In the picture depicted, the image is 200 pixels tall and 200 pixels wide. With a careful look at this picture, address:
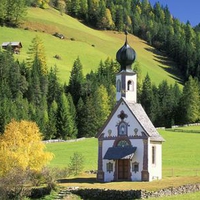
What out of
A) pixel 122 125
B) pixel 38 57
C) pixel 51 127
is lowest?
pixel 122 125

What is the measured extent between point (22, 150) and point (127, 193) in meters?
13.5

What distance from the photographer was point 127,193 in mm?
44312

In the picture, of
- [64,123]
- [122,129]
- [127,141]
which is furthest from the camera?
[64,123]

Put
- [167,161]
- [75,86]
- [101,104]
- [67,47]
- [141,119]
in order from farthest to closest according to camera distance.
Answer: [67,47], [75,86], [101,104], [167,161], [141,119]

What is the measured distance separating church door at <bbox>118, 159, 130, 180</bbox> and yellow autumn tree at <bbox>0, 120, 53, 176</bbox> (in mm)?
7382

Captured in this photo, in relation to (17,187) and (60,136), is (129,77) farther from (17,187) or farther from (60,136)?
(60,136)

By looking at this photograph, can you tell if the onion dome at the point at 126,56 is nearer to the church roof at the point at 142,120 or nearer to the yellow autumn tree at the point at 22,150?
the church roof at the point at 142,120

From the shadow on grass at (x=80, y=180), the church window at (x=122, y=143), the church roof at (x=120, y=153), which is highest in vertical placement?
the church window at (x=122, y=143)

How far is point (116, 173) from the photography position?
187 feet

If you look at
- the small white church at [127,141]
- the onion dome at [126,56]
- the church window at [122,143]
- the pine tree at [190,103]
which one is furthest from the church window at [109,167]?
the pine tree at [190,103]

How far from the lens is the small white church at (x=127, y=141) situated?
55.3m

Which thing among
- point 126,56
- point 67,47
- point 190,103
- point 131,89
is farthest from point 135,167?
point 67,47

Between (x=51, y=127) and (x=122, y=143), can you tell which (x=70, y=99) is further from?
(x=122, y=143)

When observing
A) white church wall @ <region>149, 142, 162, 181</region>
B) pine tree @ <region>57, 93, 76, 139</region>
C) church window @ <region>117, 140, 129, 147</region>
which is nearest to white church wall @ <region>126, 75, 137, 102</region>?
church window @ <region>117, 140, 129, 147</region>
